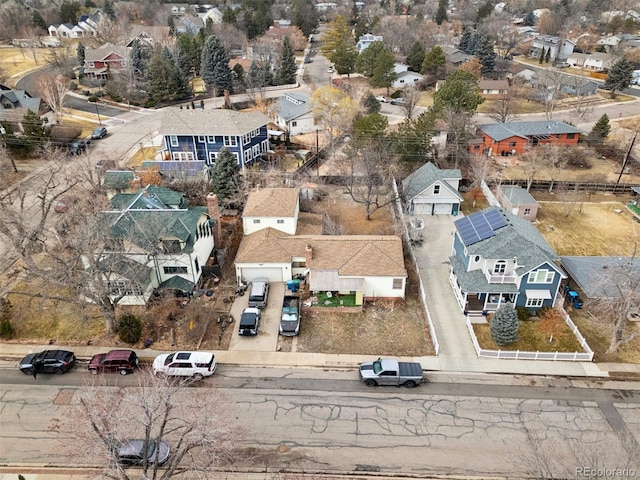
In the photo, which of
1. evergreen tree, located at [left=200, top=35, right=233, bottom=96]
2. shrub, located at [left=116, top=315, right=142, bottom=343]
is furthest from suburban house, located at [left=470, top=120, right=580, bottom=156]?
shrub, located at [left=116, top=315, right=142, bottom=343]

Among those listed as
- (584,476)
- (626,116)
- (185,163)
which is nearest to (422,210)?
(185,163)

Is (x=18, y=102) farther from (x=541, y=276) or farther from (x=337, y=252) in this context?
(x=541, y=276)

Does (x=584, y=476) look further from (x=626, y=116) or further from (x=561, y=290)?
(x=626, y=116)

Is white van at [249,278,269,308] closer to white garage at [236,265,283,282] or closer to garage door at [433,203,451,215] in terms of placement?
white garage at [236,265,283,282]

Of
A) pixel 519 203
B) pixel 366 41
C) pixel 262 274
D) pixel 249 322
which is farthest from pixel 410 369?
pixel 366 41

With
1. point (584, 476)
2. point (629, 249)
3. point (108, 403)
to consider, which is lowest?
point (629, 249)

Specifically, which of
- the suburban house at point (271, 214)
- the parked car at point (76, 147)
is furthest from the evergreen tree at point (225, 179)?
the parked car at point (76, 147)
